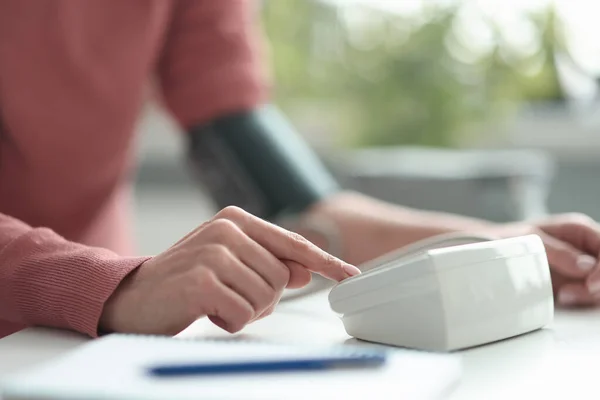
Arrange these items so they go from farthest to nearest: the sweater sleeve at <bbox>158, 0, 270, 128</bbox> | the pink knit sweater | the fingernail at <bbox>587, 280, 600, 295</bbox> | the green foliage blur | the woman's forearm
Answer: the green foliage blur < the sweater sleeve at <bbox>158, 0, 270, 128</bbox> < the pink knit sweater < the woman's forearm < the fingernail at <bbox>587, 280, 600, 295</bbox>

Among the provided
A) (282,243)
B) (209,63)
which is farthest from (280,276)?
(209,63)

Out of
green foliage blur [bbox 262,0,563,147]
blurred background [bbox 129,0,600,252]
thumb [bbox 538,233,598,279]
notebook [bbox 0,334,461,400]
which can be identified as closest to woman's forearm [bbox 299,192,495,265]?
thumb [bbox 538,233,598,279]

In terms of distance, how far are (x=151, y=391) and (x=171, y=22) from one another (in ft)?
2.65

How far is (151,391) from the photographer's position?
0.37m

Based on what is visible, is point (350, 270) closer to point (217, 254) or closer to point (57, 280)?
point (217, 254)

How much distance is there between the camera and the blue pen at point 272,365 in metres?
0.39

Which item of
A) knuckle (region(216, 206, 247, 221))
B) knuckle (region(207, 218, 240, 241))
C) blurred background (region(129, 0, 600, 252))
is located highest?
knuckle (region(216, 206, 247, 221))

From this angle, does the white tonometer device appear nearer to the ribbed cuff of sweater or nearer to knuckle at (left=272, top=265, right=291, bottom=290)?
knuckle at (left=272, top=265, right=291, bottom=290)

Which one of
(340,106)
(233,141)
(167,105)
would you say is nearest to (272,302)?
(233,141)

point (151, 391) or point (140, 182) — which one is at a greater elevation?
point (151, 391)

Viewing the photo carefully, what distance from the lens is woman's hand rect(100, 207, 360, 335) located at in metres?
0.51

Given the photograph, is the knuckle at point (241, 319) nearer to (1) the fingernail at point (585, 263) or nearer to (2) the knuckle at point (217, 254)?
(2) the knuckle at point (217, 254)

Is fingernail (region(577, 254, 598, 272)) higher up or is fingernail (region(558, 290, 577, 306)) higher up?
fingernail (region(577, 254, 598, 272))

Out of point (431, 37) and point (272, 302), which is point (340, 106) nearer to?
point (431, 37)
